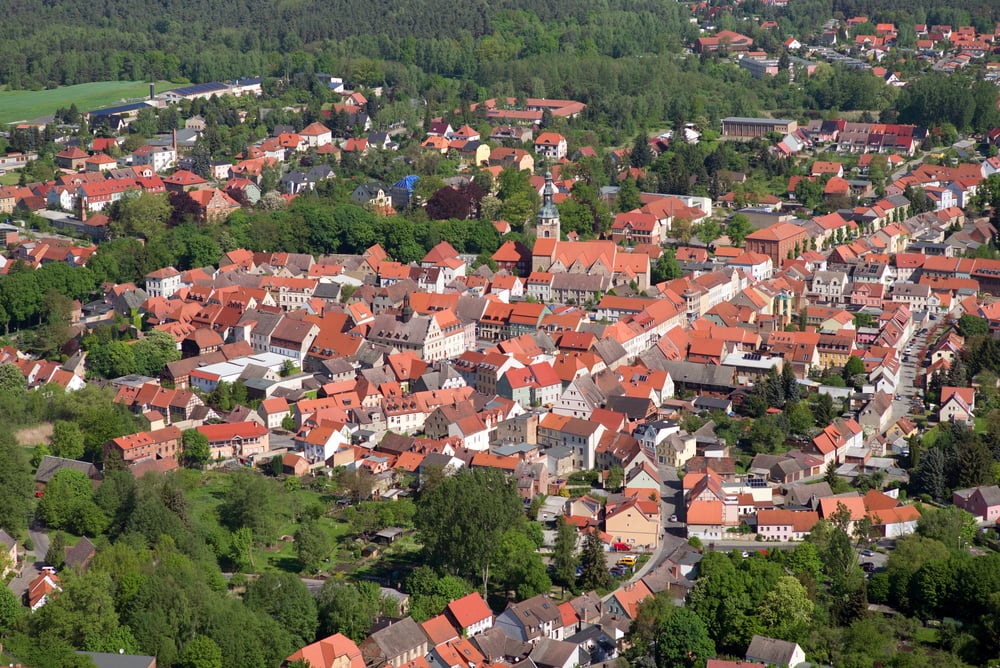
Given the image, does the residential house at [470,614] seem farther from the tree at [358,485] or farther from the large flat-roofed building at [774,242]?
the large flat-roofed building at [774,242]

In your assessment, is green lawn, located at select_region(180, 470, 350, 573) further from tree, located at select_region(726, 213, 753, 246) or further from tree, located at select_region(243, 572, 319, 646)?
tree, located at select_region(726, 213, 753, 246)

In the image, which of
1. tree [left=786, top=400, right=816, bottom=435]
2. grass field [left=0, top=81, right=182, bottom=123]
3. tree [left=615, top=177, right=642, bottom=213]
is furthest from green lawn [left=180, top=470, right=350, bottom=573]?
grass field [left=0, top=81, right=182, bottom=123]

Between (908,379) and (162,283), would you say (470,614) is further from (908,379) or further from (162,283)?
(162,283)

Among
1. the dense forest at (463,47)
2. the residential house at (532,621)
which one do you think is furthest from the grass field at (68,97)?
the residential house at (532,621)

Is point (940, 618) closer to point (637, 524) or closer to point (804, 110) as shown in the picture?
point (637, 524)

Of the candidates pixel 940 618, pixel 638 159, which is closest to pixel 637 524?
pixel 940 618
